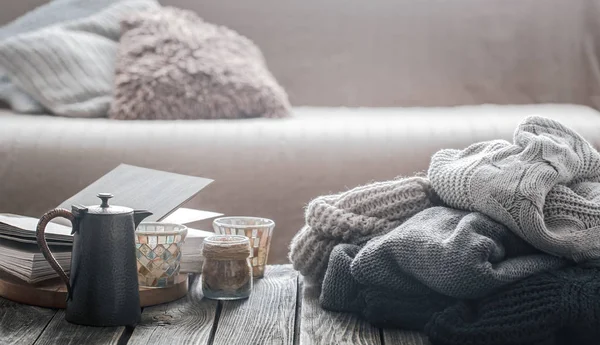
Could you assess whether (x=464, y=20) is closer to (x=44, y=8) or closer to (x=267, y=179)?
(x=267, y=179)

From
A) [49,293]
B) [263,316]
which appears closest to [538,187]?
[263,316]

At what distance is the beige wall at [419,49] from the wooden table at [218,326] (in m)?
1.61

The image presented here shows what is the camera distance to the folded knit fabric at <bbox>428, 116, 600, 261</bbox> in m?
0.81

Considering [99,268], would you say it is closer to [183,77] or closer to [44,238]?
[44,238]

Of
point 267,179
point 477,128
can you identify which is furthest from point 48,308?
point 477,128

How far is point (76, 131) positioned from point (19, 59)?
1.32 ft

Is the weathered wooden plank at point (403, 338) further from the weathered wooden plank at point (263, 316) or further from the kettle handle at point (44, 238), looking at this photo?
the kettle handle at point (44, 238)

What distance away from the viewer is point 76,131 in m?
1.83

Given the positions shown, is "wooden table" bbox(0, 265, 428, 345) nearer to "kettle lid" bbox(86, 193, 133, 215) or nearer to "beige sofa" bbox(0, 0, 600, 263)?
"kettle lid" bbox(86, 193, 133, 215)

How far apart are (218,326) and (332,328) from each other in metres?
0.12

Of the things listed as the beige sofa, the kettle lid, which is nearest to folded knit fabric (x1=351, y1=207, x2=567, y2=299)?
the kettle lid

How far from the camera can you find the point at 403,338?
0.81 meters

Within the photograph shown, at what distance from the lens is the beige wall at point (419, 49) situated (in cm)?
248

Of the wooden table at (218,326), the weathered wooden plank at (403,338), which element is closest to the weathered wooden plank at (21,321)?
the wooden table at (218,326)
